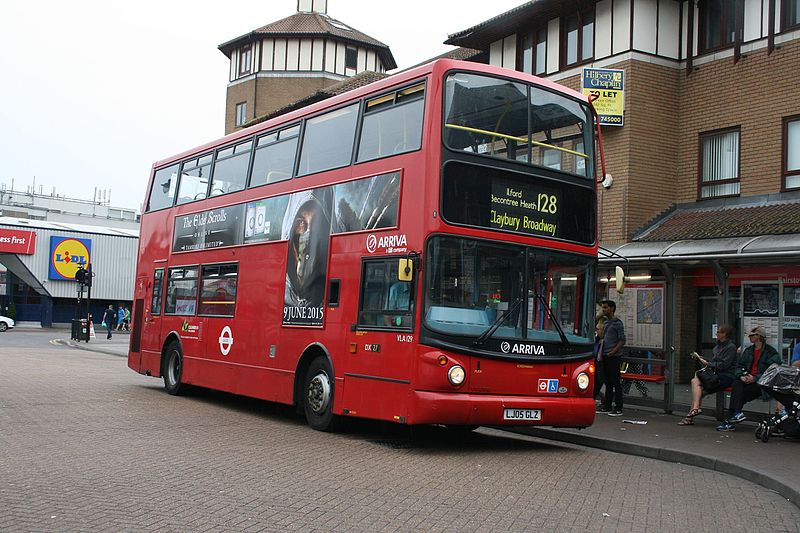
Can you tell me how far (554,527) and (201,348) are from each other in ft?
33.6

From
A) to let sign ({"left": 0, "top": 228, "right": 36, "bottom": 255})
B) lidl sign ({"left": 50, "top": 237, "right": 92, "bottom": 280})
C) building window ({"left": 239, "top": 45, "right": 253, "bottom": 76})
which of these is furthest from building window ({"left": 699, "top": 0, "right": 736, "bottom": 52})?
to let sign ({"left": 0, "top": 228, "right": 36, "bottom": 255})

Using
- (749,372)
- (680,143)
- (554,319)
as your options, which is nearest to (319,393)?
(554,319)

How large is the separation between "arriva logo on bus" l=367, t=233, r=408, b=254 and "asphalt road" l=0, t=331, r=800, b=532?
236 cm

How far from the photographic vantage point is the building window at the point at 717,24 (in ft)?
65.8

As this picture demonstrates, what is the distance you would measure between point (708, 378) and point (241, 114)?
3991 cm

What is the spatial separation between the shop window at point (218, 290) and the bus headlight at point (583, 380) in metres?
6.19

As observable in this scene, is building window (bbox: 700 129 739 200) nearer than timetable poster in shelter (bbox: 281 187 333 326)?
No

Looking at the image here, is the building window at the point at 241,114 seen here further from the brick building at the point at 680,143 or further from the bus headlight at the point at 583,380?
the bus headlight at the point at 583,380

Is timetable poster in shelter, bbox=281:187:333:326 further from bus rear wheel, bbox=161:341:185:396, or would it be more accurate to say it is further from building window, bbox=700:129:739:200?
building window, bbox=700:129:739:200

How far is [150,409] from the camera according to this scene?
14219 millimetres

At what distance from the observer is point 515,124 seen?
11.0 meters

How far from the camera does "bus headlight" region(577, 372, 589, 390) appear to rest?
11062 millimetres

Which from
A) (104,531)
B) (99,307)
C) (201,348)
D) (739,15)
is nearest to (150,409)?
(201,348)

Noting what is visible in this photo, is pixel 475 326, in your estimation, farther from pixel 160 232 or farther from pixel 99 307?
pixel 99 307
